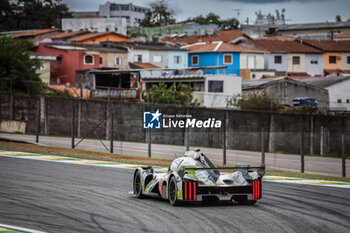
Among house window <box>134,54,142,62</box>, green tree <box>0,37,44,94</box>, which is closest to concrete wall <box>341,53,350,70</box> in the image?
house window <box>134,54,142,62</box>

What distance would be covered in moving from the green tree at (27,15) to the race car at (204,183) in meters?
117

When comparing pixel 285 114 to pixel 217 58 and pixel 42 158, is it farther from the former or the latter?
pixel 217 58

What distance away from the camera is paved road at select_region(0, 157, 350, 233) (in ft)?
36.6

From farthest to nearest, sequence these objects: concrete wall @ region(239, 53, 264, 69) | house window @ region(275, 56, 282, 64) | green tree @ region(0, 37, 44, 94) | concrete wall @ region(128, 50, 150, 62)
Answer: house window @ region(275, 56, 282, 64)
concrete wall @ region(239, 53, 264, 69)
concrete wall @ region(128, 50, 150, 62)
green tree @ region(0, 37, 44, 94)

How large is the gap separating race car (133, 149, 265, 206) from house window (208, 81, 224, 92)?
42012 millimetres

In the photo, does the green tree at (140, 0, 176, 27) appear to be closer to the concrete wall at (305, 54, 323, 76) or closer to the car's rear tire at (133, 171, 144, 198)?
the concrete wall at (305, 54, 323, 76)

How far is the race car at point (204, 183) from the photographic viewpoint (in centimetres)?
1348

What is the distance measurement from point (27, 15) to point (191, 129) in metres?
108

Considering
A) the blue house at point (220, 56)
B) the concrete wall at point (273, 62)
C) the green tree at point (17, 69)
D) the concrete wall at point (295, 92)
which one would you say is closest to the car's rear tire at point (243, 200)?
the green tree at point (17, 69)

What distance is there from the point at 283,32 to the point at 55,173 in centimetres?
12308

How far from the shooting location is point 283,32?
454 ft

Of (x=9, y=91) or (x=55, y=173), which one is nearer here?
(x=55, y=173)

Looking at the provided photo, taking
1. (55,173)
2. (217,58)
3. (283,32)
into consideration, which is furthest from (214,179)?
(283,32)

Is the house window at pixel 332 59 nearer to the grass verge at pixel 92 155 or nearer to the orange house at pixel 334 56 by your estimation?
the orange house at pixel 334 56
